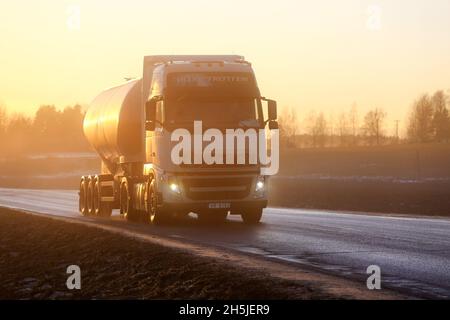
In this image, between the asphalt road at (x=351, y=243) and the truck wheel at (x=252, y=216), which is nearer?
the asphalt road at (x=351, y=243)

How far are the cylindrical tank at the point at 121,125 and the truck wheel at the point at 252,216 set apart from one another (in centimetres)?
291

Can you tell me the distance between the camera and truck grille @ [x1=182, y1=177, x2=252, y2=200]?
2086cm

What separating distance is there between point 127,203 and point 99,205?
10.4ft

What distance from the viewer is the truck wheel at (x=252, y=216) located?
2239cm

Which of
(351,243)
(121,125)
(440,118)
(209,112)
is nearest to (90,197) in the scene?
(121,125)

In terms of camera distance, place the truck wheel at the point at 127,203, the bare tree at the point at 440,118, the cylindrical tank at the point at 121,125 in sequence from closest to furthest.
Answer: the cylindrical tank at the point at 121,125
the truck wheel at the point at 127,203
the bare tree at the point at 440,118

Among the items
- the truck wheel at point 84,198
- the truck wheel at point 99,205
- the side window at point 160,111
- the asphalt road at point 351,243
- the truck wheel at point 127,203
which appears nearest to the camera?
the asphalt road at point 351,243

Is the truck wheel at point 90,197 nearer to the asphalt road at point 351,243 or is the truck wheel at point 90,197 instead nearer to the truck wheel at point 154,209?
the asphalt road at point 351,243

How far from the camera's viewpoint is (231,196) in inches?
830

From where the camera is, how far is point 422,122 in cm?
17238

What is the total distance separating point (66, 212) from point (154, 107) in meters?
10.8

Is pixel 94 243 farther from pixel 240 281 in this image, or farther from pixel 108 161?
pixel 108 161

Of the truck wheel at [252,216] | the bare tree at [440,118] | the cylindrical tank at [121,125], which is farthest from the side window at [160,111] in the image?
the bare tree at [440,118]
